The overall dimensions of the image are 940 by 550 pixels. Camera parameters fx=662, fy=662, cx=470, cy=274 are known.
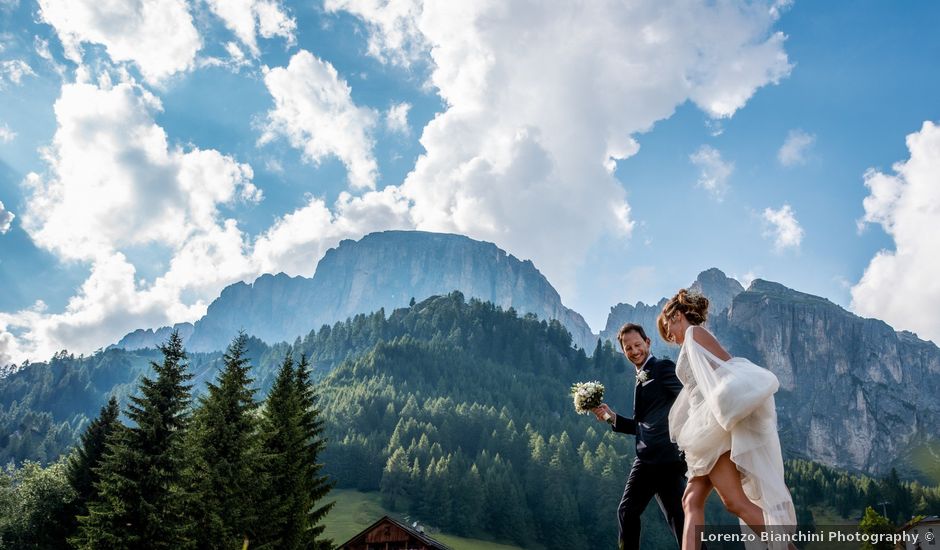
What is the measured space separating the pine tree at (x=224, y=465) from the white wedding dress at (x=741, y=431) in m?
22.9

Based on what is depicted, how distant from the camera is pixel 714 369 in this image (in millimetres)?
5598

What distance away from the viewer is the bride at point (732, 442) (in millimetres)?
5172

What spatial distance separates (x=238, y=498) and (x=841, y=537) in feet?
79.5

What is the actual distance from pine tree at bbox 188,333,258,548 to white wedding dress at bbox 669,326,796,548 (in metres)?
22.9

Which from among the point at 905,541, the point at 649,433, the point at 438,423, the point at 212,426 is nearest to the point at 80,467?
the point at 212,426

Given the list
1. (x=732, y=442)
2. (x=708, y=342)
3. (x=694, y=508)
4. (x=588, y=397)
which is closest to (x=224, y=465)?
(x=588, y=397)

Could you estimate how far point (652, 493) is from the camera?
21.7 feet

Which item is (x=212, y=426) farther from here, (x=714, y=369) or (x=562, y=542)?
(x=562, y=542)

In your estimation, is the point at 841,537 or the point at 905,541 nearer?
the point at 841,537

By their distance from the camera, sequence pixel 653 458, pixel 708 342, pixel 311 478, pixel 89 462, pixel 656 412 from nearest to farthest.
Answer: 1. pixel 708 342
2. pixel 653 458
3. pixel 656 412
4. pixel 311 478
5. pixel 89 462

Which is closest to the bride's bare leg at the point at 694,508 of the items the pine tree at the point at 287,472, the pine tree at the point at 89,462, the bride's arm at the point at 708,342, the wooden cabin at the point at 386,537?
the bride's arm at the point at 708,342

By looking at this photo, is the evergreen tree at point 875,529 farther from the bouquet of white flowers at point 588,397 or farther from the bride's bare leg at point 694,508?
the bride's bare leg at point 694,508

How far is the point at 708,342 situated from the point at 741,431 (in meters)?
0.77

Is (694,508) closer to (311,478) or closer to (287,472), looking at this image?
(287,472)
